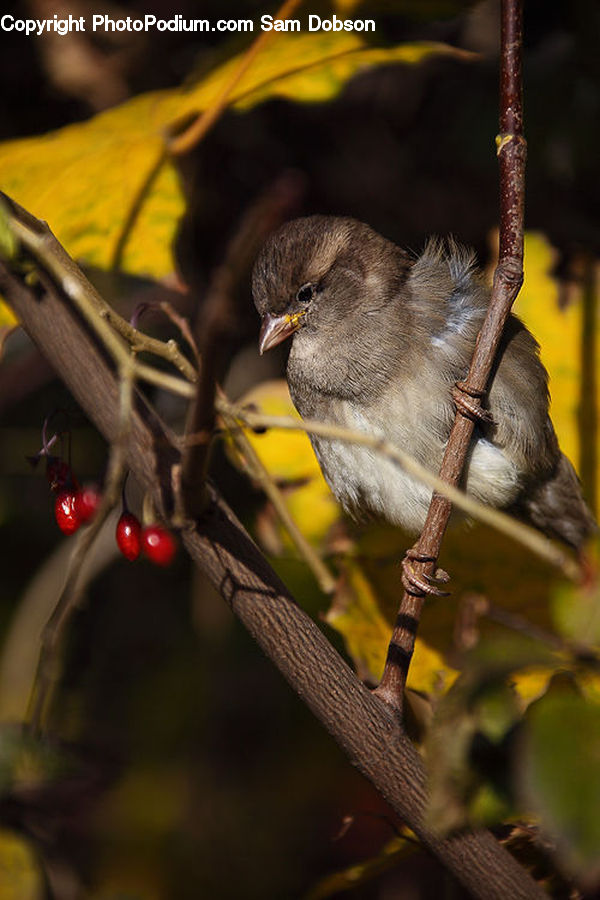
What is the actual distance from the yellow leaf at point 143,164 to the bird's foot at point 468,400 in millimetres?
716

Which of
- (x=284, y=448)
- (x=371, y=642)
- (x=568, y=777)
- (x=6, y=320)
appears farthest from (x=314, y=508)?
(x=568, y=777)

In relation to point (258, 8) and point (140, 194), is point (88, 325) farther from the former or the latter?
point (258, 8)

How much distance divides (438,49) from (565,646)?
5.63ft

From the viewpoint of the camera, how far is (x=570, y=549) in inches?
117

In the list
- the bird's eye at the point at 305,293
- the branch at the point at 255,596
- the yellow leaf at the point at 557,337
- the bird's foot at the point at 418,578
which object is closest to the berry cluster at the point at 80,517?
the branch at the point at 255,596

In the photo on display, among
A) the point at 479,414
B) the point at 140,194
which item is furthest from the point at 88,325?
the point at 479,414

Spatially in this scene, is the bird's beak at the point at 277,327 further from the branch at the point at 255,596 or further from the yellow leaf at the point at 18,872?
the yellow leaf at the point at 18,872

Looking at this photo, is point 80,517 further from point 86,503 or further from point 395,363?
point 395,363

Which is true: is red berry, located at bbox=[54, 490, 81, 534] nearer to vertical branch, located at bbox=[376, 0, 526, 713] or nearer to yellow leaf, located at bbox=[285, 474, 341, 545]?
vertical branch, located at bbox=[376, 0, 526, 713]

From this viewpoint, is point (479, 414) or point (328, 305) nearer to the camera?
point (479, 414)

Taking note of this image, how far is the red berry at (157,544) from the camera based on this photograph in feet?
6.77

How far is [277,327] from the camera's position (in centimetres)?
271

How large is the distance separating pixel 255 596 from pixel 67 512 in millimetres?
479

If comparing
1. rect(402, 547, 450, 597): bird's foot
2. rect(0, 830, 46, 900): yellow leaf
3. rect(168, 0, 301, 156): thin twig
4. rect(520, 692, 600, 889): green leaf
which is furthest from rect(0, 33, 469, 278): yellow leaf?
rect(520, 692, 600, 889): green leaf
